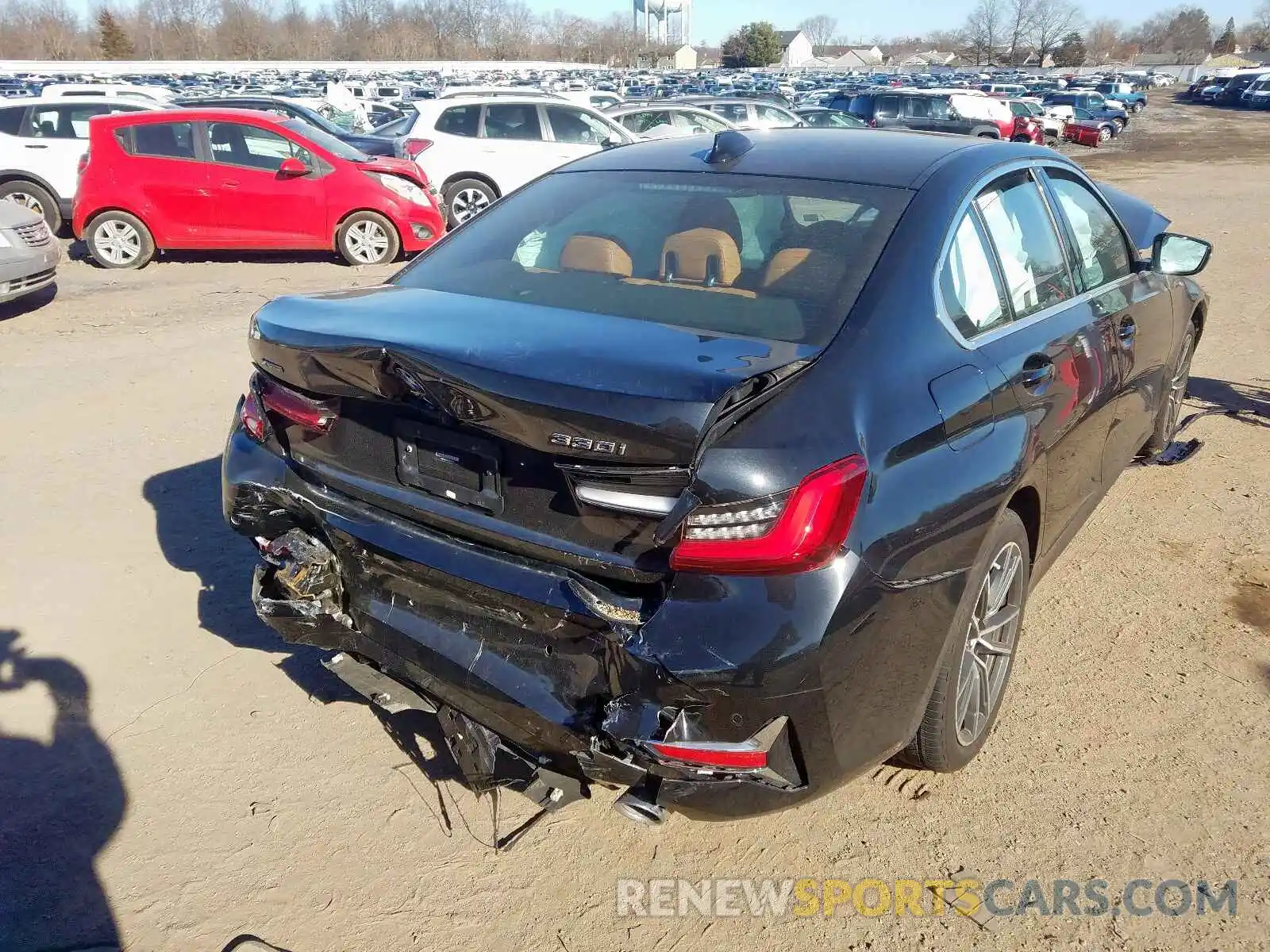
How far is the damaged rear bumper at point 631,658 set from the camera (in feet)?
7.00

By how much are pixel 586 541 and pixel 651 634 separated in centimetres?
28

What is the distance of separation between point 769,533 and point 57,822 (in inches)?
86.6

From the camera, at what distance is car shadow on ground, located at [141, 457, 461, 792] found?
3.18m

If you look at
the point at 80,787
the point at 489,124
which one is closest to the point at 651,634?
the point at 80,787

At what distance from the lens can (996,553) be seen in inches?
111

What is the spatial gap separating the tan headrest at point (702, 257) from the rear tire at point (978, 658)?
1039 millimetres

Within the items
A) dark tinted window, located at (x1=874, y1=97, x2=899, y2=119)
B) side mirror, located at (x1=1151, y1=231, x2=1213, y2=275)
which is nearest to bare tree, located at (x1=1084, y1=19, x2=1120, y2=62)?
dark tinted window, located at (x1=874, y1=97, x2=899, y2=119)

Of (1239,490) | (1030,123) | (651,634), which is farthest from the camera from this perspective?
(1030,123)

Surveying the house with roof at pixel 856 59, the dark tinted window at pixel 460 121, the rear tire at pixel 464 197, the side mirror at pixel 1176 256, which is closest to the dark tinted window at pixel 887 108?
the dark tinted window at pixel 460 121

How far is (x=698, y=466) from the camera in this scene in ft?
6.98

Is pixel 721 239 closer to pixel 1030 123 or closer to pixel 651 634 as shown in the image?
pixel 651 634

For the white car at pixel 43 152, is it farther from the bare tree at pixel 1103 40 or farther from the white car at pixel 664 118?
the bare tree at pixel 1103 40

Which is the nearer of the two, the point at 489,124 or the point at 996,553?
the point at 996,553

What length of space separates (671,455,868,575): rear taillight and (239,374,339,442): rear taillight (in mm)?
1168
